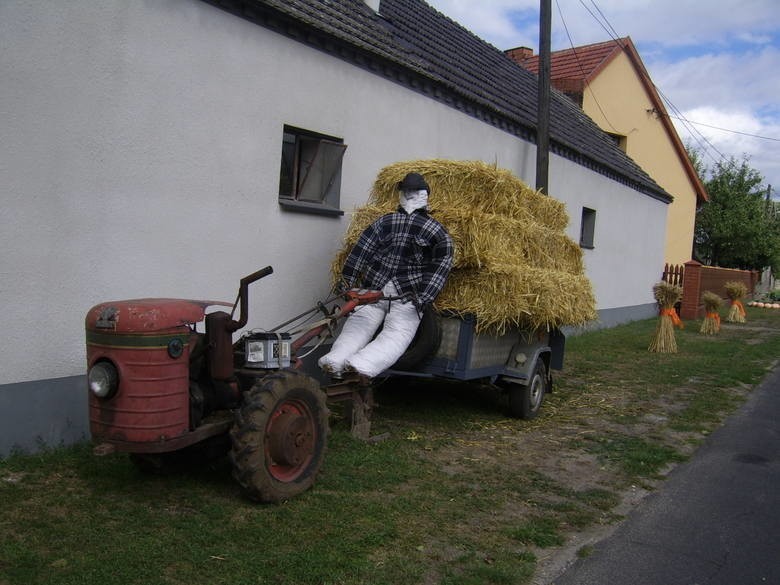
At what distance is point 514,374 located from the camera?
269 inches

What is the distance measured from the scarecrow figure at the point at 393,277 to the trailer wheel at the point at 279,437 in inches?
36.6

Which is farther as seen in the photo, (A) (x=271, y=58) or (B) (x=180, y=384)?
(A) (x=271, y=58)

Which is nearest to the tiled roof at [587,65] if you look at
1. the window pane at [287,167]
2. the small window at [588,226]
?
the small window at [588,226]

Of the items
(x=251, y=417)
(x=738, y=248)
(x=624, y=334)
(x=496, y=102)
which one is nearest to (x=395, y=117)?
(x=496, y=102)

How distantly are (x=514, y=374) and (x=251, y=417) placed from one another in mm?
3437

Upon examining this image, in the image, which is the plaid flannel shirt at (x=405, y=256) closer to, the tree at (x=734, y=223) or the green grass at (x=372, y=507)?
the green grass at (x=372, y=507)

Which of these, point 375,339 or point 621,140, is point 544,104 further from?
point 621,140

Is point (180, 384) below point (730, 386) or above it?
above

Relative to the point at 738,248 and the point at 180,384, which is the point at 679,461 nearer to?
the point at 180,384

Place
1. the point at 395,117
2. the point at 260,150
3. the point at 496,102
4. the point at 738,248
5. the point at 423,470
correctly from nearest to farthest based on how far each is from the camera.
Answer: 1. the point at 423,470
2. the point at 260,150
3. the point at 395,117
4. the point at 496,102
5. the point at 738,248

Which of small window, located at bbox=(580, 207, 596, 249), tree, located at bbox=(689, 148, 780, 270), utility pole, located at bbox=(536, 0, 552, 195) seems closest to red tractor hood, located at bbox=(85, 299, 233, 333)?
utility pole, located at bbox=(536, 0, 552, 195)

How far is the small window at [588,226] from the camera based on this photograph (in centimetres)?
1532

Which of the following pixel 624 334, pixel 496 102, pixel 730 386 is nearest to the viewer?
pixel 730 386

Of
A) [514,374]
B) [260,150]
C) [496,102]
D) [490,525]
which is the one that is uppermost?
[496,102]
